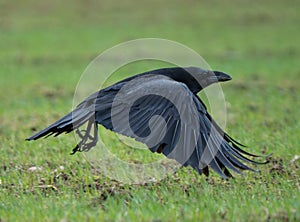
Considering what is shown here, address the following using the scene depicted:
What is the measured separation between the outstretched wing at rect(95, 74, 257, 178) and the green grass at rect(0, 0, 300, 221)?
296mm

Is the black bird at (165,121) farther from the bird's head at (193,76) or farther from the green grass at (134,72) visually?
the bird's head at (193,76)

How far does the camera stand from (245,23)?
875 inches

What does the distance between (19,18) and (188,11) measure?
6.78 metres

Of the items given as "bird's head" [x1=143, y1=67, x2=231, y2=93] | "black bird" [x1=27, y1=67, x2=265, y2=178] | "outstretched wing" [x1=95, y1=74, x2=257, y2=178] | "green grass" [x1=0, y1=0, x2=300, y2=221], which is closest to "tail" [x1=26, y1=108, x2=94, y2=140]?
"black bird" [x1=27, y1=67, x2=265, y2=178]

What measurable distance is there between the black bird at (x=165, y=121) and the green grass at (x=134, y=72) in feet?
0.98

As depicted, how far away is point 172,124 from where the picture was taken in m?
4.66

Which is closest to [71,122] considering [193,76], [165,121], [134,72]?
[165,121]

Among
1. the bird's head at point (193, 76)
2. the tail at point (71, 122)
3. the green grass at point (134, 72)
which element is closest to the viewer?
the green grass at point (134, 72)

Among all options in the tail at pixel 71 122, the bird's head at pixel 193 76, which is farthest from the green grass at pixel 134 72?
the bird's head at pixel 193 76

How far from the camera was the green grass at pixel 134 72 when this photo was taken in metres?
4.24

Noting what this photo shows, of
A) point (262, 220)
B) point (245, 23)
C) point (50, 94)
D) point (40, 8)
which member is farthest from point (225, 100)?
point (40, 8)

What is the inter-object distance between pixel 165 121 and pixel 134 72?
8.54m

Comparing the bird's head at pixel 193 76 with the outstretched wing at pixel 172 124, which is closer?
the outstretched wing at pixel 172 124

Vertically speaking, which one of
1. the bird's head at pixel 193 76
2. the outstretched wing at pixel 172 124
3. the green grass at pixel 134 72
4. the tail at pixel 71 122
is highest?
the bird's head at pixel 193 76
